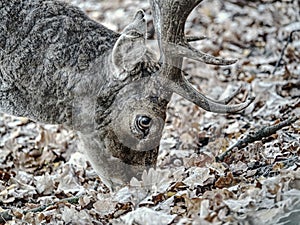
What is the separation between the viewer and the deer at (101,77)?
17.3 ft

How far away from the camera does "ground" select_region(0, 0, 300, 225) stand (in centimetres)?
424

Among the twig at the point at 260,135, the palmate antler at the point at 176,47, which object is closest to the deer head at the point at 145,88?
the palmate antler at the point at 176,47

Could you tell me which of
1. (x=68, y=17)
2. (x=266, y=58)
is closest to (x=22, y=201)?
(x=68, y=17)

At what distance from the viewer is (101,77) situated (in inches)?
215

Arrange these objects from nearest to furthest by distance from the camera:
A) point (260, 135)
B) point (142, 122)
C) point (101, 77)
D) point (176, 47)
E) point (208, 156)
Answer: point (176, 47) → point (142, 122) → point (101, 77) → point (208, 156) → point (260, 135)

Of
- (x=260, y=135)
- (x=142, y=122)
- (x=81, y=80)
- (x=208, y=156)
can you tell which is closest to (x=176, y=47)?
(x=142, y=122)

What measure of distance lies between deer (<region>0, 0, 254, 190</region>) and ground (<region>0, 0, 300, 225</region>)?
15.9 inches

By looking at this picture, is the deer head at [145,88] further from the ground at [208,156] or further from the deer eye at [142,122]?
the ground at [208,156]

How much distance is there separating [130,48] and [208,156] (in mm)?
1201

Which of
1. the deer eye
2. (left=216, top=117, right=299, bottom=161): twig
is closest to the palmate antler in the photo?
the deer eye

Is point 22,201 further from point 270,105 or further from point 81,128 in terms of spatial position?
point 270,105

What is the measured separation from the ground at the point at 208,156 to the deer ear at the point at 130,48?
87 cm

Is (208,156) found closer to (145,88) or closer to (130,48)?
(145,88)

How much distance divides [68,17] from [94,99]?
0.74m
